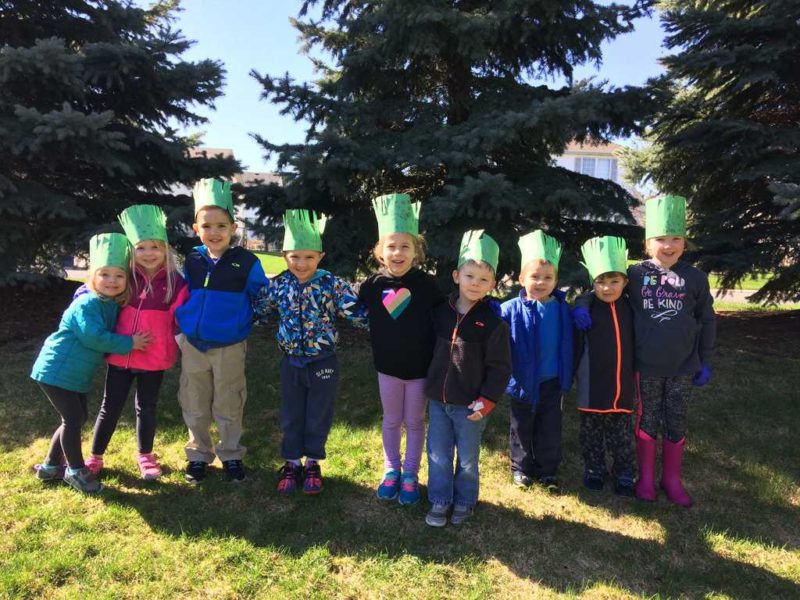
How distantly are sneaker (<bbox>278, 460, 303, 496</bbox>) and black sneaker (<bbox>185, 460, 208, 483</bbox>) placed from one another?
532mm

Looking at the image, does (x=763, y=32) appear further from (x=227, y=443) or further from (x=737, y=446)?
(x=227, y=443)

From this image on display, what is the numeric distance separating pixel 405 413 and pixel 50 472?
2.37 m

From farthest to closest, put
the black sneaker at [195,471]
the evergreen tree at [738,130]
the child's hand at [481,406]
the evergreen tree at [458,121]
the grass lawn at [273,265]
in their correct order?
the grass lawn at [273,265]
the evergreen tree at [738,130]
the evergreen tree at [458,121]
the black sneaker at [195,471]
the child's hand at [481,406]

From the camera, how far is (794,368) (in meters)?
5.98

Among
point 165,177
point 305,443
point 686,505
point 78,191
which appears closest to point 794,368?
point 686,505

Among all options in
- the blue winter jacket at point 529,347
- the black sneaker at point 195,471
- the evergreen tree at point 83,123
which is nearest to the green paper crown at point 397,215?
the blue winter jacket at point 529,347

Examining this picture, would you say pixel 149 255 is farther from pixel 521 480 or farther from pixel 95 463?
pixel 521 480

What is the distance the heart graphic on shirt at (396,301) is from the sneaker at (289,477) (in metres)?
1.27

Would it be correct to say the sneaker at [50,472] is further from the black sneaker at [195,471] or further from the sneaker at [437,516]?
the sneaker at [437,516]

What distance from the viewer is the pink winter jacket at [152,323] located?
3309 millimetres

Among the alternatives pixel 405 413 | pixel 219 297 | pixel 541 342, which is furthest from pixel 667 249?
pixel 219 297

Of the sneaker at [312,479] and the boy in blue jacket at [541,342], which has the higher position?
the boy in blue jacket at [541,342]

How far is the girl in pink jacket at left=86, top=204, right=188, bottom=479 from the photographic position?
3.32 metres

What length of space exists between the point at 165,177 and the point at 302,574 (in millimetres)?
5875
